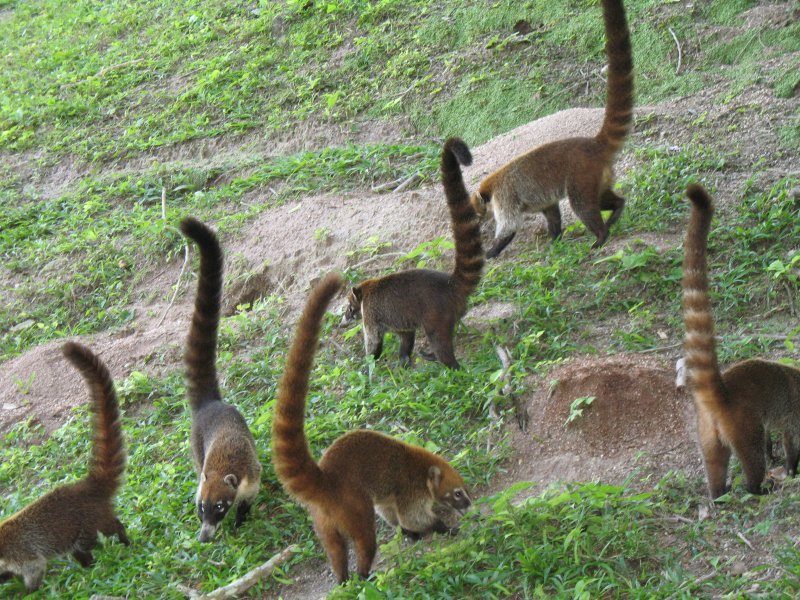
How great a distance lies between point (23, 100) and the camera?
12.7 metres

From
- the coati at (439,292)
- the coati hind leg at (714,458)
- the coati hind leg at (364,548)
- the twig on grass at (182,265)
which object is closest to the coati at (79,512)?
the coati hind leg at (364,548)

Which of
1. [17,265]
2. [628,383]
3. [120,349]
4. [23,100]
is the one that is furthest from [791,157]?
[23,100]

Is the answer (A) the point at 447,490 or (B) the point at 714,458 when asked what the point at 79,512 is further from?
(B) the point at 714,458

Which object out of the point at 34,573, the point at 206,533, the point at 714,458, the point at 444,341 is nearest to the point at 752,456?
the point at 714,458

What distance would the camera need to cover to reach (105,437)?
509 centimetres

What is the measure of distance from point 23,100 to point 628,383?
10492 mm

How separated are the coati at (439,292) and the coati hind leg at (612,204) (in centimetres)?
122

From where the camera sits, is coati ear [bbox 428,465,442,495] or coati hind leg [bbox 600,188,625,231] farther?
coati hind leg [bbox 600,188,625,231]

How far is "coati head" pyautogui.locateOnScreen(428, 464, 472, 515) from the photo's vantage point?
4.29 m

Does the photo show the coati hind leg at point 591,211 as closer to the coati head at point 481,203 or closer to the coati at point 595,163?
the coati at point 595,163

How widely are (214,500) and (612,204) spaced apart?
3.38 meters

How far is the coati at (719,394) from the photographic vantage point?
12.8 feet

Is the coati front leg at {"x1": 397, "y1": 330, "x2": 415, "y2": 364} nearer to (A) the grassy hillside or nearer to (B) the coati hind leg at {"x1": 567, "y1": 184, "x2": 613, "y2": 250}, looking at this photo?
(A) the grassy hillside

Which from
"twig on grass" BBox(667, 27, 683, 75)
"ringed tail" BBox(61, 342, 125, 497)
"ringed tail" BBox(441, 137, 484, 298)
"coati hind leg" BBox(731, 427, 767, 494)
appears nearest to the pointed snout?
"ringed tail" BBox(61, 342, 125, 497)
